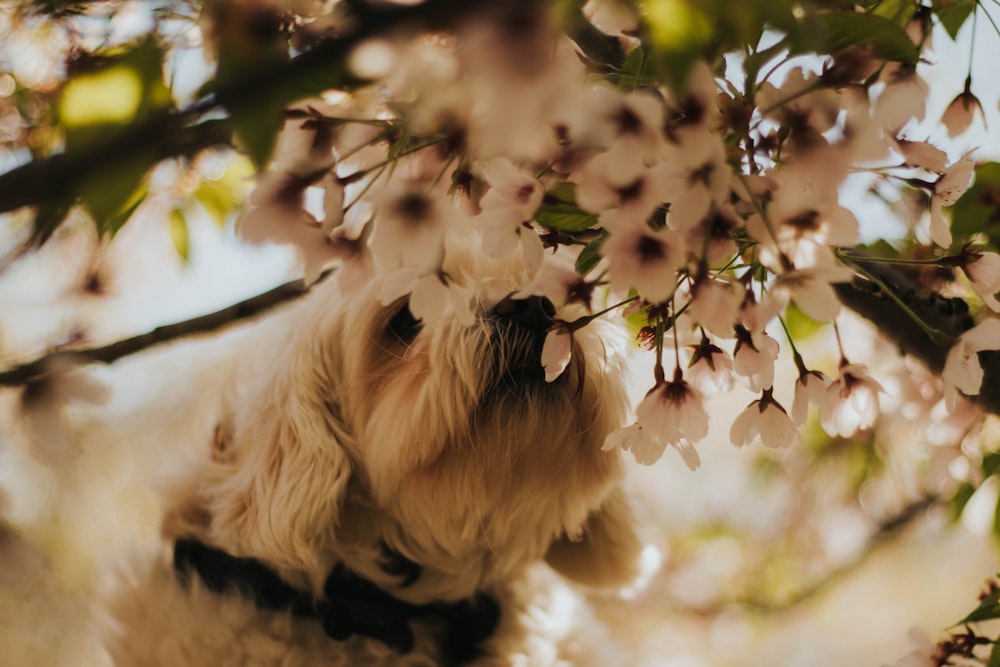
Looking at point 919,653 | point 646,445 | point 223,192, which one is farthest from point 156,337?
point 919,653

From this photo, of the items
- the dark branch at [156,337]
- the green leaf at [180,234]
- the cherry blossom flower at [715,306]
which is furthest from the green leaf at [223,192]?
the cherry blossom flower at [715,306]

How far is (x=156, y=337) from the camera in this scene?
0.95 meters

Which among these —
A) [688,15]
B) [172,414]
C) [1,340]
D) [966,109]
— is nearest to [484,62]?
[688,15]

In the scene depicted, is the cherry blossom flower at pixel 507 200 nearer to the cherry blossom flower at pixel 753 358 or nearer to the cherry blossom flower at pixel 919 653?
the cherry blossom flower at pixel 753 358

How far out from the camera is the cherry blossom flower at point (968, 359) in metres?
0.86

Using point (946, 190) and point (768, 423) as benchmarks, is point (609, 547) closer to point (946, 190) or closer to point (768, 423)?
point (768, 423)

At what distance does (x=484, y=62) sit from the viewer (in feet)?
1.35

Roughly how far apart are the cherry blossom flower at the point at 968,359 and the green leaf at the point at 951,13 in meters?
0.38

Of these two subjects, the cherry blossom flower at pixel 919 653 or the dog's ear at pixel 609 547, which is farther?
the dog's ear at pixel 609 547

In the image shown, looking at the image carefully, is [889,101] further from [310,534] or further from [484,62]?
[310,534]

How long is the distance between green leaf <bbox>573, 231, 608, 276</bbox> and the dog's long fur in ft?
2.07

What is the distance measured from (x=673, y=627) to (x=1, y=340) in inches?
127

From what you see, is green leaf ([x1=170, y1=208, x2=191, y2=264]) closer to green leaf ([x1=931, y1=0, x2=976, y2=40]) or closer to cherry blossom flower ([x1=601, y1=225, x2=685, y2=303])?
cherry blossom flower ([x1=601, y1=225, x2=685, y2=303])

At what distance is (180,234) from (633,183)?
109 centimetres
